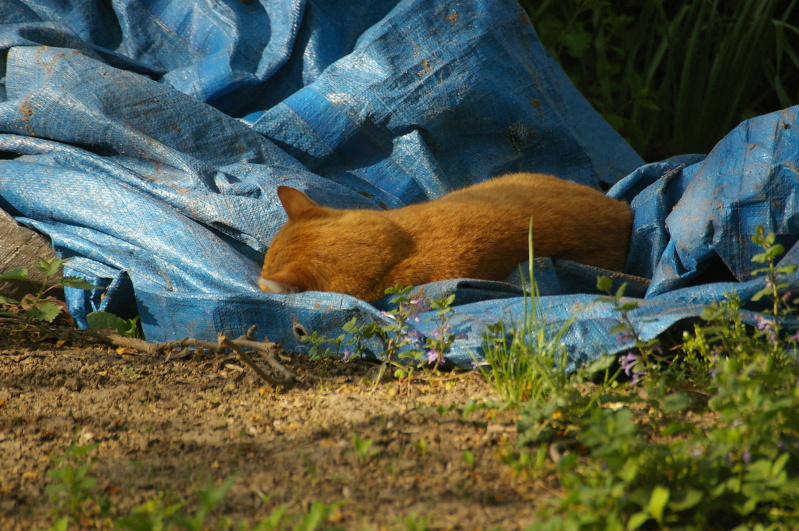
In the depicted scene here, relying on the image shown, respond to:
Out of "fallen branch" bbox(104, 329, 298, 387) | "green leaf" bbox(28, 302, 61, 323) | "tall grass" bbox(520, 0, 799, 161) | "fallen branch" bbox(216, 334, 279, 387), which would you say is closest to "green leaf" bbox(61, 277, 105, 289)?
"green leaf" bbox(28, 302, 61, 323)

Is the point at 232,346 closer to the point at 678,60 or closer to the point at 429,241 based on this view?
the point at 429,241

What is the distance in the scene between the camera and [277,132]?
375 centimetres

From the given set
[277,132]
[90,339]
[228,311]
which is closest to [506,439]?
[228,311]

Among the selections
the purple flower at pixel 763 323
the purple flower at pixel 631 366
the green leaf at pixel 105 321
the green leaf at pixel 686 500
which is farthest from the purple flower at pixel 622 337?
the green leaf at pixel 105 321

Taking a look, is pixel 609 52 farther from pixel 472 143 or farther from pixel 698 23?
pixel 472 143

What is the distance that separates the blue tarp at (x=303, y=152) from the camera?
2701mm

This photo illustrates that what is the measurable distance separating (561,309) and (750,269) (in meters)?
0.75

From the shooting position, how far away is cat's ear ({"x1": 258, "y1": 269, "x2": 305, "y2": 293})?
8.77ft

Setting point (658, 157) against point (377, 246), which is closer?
point (377, 246)

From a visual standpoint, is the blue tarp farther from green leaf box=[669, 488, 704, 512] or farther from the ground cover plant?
green leaf box=[669, 488, 704, 512]

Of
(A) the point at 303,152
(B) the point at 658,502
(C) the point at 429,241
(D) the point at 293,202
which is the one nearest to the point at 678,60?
(A) the point at 303,152

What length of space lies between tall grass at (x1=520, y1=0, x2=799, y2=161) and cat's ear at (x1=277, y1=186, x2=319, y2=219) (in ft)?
9.69

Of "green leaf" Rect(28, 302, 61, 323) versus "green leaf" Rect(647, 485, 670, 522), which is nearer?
"green leaf" Rect(647, 485, 670, 522)

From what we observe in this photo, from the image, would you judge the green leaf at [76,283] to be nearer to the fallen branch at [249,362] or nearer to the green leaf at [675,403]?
the fallen branch at [249,362]
